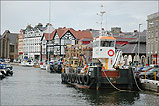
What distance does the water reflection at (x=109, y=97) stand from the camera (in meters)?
32.3

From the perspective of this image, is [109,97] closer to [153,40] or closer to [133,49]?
[153,40]

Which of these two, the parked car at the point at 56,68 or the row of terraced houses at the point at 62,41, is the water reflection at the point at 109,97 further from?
the parked car at the point at 56,68

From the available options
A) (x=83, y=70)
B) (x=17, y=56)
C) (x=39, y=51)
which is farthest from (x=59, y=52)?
(x=83, y=70)

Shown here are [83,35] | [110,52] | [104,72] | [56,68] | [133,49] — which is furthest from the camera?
[83,35]

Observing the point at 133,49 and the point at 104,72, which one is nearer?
the point at 104,72

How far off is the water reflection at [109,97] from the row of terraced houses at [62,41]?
25120 millimetres

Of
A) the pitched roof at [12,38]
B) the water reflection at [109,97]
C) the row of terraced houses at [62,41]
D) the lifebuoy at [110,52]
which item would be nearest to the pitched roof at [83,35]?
the row of terraced houses at [62,41]

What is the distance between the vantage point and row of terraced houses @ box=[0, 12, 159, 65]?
84.9m

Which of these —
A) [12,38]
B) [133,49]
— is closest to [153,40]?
[133,49]

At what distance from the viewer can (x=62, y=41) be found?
456 feet

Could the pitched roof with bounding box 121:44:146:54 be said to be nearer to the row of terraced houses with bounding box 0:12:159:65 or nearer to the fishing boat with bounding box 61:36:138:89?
the row of terraced houses with bounding box 0:12:159:65

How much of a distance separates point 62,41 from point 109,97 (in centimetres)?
10483

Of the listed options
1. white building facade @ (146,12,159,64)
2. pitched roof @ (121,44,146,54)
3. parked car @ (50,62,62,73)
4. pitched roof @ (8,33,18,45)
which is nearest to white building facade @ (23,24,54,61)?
pitched roof @ (8,33,18,45)

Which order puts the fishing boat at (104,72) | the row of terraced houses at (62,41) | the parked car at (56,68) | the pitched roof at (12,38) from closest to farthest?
the fishing boat at (104,72)
the row of terraced houses at (62,41)
the parked car at (56,68)
the pitched roof at (12,38)
